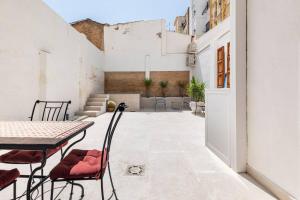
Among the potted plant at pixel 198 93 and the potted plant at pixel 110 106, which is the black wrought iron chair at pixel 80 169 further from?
the potted plant at pixel 110 106

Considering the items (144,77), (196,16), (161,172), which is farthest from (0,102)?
(196,16)

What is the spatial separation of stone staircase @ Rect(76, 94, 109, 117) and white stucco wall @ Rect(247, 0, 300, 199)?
21.0 ft

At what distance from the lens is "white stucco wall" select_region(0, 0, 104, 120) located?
146 inches

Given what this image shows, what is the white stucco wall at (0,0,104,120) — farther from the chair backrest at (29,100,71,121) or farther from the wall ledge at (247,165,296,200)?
the wall ledge at (247,165,296,200)

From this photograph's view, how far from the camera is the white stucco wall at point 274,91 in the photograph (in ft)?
5.08

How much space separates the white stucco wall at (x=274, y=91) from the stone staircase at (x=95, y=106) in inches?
252

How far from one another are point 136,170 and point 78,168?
113 cm

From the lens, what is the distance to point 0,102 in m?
3.52

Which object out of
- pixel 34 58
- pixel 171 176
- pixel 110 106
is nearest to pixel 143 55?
pixel 110 106

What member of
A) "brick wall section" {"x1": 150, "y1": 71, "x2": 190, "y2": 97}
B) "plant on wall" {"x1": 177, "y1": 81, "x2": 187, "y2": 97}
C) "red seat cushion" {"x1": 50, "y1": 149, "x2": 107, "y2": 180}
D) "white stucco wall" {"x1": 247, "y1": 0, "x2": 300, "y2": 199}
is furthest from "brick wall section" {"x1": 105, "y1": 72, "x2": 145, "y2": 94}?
"red seat cushion" {"x1": 50, "y1": 149, "x2": 107, "y2": 180}

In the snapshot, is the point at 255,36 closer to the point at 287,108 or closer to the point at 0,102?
the point at 287,108

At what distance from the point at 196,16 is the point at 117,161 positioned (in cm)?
1498

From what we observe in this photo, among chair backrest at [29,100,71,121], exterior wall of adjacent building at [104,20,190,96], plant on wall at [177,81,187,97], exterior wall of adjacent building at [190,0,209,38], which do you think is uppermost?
exterior wall of adjacent building at [190,0,209,38]

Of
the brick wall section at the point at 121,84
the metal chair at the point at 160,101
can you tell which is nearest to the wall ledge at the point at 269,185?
the metal chair at the point at 160,101
